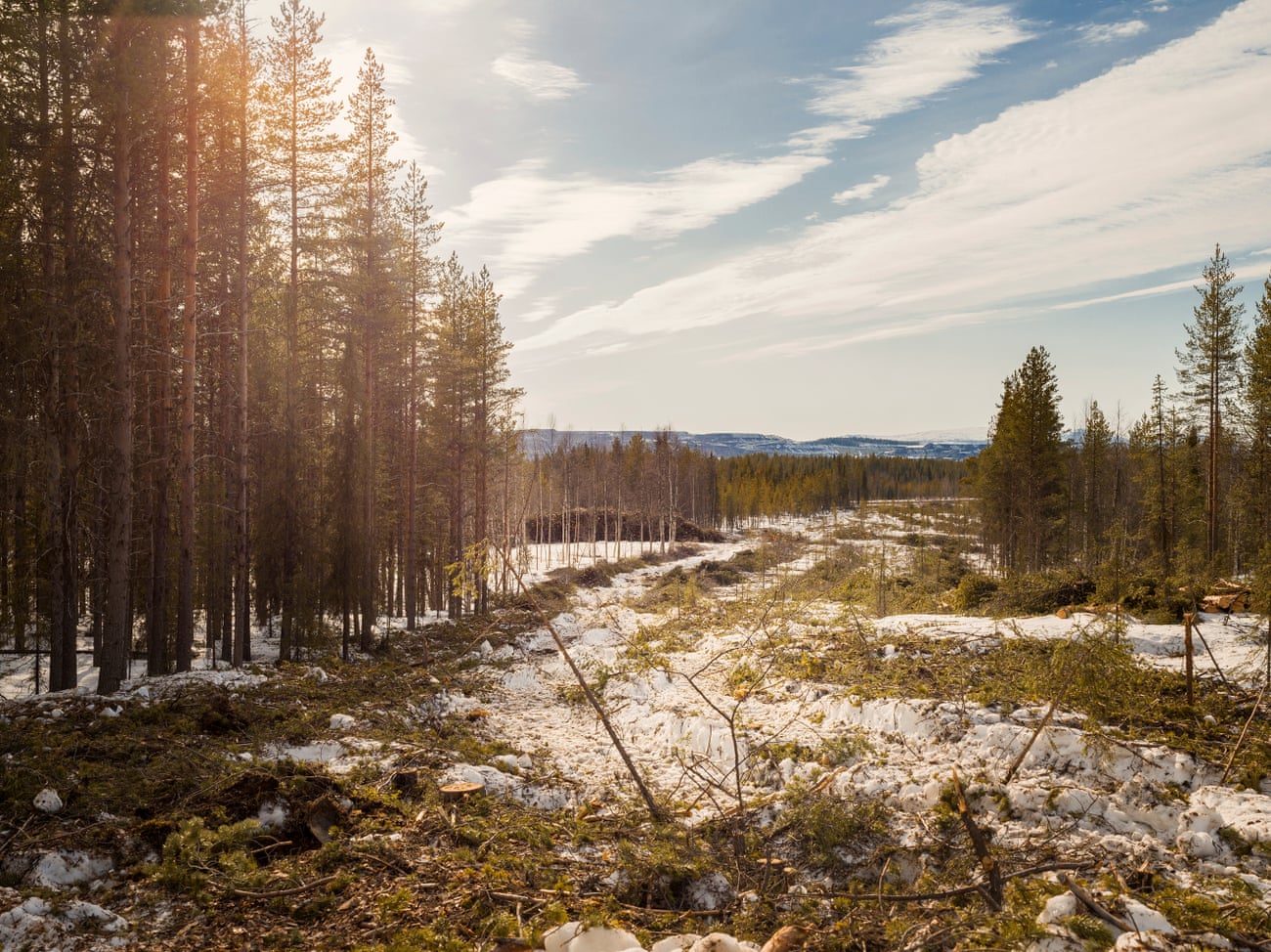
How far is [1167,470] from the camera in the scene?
3431 cm

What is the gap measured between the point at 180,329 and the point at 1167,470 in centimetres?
4285

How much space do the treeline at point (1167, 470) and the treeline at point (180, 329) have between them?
80.5 ft

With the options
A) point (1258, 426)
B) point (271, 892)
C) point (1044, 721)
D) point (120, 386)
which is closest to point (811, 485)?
point (1258, 426)

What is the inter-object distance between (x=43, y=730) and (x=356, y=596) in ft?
31.3

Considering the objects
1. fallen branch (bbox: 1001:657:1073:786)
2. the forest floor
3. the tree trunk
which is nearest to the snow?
the forest floor

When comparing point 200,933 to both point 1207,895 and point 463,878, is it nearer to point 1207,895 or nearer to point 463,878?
point 463,878

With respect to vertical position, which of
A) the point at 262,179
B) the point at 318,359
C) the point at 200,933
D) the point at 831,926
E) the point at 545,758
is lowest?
the point at 545,758

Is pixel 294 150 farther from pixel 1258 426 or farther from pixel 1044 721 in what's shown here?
pixel 1258 426

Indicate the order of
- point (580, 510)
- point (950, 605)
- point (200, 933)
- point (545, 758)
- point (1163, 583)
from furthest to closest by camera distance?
1. point (580, 510)
2. point (950, 605)
3. point (1163, 583)
4. point (545, 758)
5. point (200, 933)

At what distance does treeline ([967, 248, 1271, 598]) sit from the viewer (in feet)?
87.5

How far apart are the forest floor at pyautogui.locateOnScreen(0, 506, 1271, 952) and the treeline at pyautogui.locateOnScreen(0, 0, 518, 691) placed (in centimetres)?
285

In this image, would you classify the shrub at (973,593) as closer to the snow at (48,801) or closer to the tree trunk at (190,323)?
the tree trunk at (190,323)

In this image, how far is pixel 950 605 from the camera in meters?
21.3

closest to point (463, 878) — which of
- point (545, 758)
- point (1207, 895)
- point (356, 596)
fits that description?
point (545, 758)
